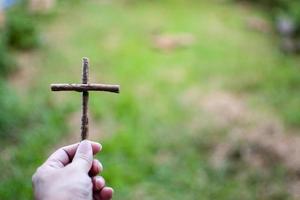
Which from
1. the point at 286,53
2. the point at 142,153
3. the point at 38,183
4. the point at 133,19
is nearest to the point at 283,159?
the point at 142,153

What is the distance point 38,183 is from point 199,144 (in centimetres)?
275

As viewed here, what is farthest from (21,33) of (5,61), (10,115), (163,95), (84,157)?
(84,157)

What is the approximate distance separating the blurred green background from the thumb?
2.04 m

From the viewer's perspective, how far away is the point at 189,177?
395cm

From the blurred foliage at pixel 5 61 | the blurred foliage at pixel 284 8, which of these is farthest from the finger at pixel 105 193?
the blurred foliage at pixel 284 8

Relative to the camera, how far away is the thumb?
1.71m

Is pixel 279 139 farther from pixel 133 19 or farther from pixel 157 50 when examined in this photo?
pixel 133 19

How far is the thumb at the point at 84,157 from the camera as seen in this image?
5.60 feet

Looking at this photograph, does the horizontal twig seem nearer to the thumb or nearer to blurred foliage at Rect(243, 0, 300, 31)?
the thumb

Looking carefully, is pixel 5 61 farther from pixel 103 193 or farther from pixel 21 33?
pixel 103 193

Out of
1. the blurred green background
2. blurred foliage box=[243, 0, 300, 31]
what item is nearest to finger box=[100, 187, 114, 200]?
the blurred green background

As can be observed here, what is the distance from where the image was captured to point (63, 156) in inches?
71.4

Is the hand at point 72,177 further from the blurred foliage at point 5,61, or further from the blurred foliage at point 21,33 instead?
the blurred foliage at point 21,33

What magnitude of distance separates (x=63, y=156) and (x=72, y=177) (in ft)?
0.56
